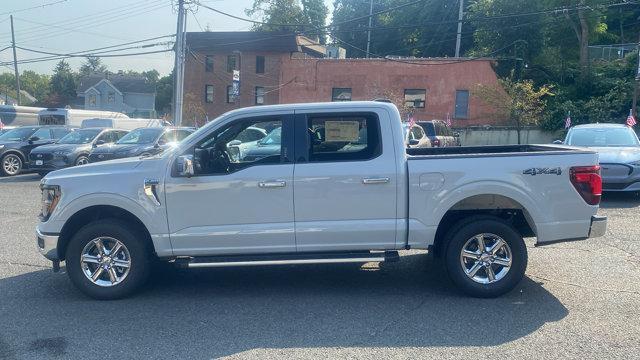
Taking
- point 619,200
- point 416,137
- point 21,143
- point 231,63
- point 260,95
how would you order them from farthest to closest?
point 231,63, point 260,95, point 21,143, point 416,137, point 619,200

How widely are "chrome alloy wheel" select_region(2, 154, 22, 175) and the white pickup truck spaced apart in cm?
1416

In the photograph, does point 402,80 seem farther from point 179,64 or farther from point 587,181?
point 587,181

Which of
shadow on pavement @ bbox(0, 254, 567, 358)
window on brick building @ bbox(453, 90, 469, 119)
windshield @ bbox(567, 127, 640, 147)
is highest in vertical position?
window on brick building @ bbox(453, 90, 469, 119)

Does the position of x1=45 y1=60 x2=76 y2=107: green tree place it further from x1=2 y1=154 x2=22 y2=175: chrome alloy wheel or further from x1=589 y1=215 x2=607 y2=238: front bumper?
x1=589 y1=215 x2=607 y2=238: front bumper

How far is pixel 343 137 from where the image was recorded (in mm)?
5789

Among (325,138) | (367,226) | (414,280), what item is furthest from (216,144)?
(414,280)

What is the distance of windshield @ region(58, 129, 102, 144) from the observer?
1775 centimetres

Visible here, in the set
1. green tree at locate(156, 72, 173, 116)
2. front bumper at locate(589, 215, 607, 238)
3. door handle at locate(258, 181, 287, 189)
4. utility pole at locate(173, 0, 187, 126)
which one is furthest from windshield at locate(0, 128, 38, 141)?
green tree at locate(156, 72, 173, 116)

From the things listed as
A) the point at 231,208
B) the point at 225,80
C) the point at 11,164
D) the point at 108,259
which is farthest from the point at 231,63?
the point at 231,208

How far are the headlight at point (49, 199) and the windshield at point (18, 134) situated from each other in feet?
50.3

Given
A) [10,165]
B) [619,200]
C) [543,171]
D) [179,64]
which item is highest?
[179,64]

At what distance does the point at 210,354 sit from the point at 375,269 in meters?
2.90

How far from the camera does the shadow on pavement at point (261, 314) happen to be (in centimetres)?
470

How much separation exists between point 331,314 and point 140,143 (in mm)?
12227
